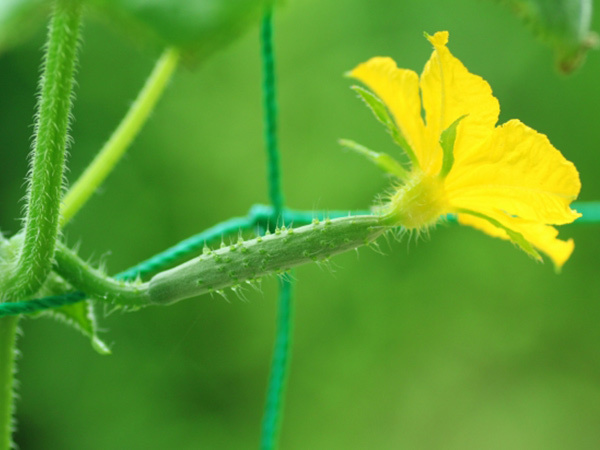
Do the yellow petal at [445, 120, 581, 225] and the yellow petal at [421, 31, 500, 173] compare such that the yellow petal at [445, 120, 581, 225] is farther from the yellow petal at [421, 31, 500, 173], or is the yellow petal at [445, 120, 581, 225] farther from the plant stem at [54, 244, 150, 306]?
the plant stem at [54, 244, 150, 306]

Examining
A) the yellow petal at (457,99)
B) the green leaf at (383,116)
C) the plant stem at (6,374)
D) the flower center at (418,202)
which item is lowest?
the plant stem at (6,374)

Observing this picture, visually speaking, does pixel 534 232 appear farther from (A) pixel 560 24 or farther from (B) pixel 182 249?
(B) pixel 182 249

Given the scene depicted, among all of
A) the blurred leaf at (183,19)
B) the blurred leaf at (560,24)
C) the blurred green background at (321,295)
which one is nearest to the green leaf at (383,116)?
the blurred leaf at (560,24)

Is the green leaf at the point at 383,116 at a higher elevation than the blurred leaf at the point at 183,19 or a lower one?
higher

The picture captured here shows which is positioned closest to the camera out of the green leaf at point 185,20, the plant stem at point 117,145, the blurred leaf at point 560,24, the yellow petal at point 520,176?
the green leaf at point 185,20

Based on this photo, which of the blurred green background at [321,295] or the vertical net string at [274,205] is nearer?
the vertical net string at [274,205]

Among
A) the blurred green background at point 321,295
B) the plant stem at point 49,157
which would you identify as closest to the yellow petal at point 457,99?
the plant stem at point 49,157

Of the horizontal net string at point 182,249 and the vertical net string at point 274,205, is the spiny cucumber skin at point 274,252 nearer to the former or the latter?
the horizontal net string at point 182,249

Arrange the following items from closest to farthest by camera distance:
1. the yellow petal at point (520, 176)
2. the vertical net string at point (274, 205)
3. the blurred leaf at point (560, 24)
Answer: the blurred leaf at point (560, 24)
the yellow petal at point (520, 176)
the vertical net string at point (274, 205)
